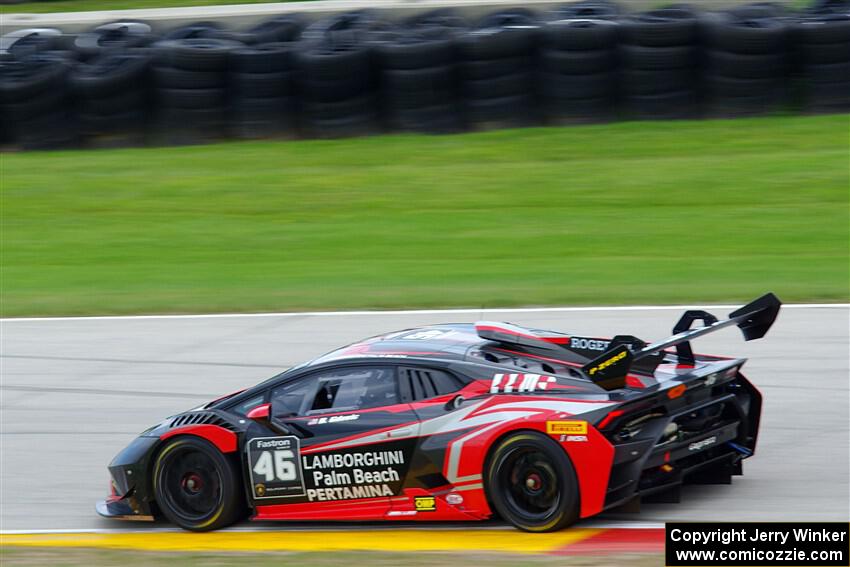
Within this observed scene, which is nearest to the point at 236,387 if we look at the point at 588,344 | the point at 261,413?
the point at 261,413

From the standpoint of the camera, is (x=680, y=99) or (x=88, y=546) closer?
(x=88, y=546)

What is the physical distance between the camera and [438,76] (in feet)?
62.3

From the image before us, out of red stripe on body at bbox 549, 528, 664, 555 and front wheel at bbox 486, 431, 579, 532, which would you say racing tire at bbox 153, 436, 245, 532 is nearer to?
front wheel at bbox 486, 431, 579, 532

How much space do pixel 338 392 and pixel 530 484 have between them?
1.40 meters

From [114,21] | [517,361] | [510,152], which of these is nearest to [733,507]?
[517,361]

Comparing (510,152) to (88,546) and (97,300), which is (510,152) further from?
(88,546)

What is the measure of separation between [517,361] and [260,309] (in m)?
6.68

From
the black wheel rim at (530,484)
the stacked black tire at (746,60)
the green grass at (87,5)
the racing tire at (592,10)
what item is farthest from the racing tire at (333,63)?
the black wheel rim at (530,484)

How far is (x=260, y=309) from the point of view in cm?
1361

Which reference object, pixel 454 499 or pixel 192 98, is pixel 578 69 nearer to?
pixel 192 98

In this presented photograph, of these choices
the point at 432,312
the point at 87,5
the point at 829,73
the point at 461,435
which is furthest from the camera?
the point at 87,5

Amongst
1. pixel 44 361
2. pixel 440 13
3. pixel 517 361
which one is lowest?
pixel 44 361

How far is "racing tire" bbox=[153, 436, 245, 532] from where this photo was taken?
768 centimetres

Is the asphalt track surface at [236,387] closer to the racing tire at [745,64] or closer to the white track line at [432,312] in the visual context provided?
the white track line at [432,312]
